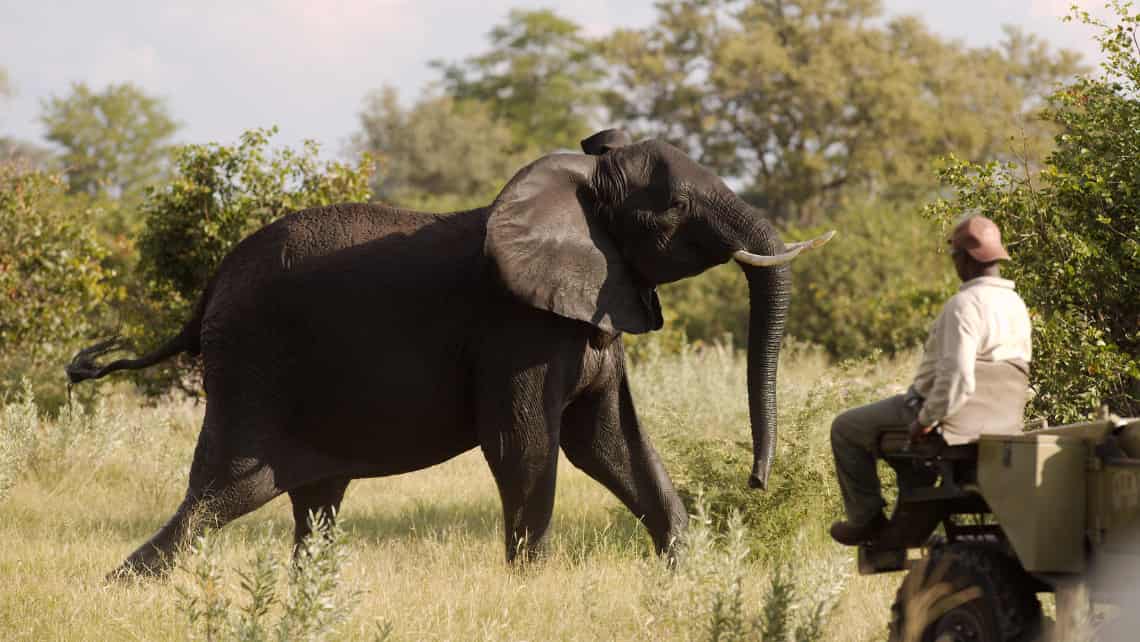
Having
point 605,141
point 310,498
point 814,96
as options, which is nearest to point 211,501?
point 310,498

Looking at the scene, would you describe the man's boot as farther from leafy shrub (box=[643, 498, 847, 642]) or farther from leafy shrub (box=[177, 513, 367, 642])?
leafy shrub (box=[177, 513, 367, 642])

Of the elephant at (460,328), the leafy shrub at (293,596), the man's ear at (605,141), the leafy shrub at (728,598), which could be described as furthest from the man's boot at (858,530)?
the man's ear at (605,141)

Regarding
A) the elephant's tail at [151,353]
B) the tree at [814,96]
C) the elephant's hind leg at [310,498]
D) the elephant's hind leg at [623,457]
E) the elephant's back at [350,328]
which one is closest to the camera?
the elephant's back at [350,328]

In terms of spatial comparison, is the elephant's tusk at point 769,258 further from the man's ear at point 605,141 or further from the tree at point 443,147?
the tree at point 443,147

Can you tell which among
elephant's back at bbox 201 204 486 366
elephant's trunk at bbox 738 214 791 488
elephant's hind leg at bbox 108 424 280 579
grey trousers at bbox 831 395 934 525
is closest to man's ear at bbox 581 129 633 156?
elephant's back at bbox 201 204 486 366

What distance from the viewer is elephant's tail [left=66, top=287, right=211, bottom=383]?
320 inches

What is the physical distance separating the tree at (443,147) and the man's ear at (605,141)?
42.4 metres

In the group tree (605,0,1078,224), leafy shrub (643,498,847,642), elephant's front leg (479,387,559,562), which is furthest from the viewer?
tree (605,0,1078,224)

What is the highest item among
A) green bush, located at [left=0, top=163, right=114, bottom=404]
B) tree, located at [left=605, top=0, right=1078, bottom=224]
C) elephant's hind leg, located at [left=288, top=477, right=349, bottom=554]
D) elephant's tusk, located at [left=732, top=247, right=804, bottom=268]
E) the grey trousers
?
tree, located at [left=605, top=0, right=1078, bottom=224]

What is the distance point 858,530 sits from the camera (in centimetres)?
516

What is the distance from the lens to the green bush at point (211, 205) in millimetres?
12898

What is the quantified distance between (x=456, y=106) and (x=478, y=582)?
53173 millimetres

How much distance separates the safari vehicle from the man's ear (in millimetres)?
3414

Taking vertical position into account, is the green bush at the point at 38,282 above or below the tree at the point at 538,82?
below
